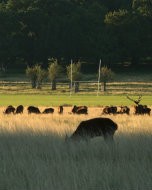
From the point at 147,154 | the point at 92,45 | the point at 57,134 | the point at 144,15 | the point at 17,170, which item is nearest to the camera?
the point at 17,170

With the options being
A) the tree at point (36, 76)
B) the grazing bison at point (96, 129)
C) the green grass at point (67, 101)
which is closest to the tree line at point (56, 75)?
the tree at point (36, 76)

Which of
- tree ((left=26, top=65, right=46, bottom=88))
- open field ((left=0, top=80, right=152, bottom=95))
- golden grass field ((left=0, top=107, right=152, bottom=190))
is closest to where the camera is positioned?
golden grass field ((left=0, top=107, right=152, bottom=190))

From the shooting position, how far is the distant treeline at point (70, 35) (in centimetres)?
9750

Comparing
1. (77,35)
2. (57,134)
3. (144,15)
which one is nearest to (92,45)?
(77,35)

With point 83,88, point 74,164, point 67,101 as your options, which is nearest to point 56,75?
point 83,88

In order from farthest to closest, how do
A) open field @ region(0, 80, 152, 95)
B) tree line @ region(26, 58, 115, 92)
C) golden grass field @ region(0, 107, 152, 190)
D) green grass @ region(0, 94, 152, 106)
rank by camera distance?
tree line @ region(26, 58, 115, 92) < open field @ region(0, 80, 152, 95) < green grass @ region(0, 94, 152, 106) < golden grass field @ region(0, 107, 152, 190)

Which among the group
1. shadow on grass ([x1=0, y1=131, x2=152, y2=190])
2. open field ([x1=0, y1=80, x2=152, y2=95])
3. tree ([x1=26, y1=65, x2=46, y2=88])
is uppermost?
shadow on grass ([x1=0, y1=131, x2=152, y2=190])

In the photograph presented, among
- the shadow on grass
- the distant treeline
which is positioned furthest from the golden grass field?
the distant treeline

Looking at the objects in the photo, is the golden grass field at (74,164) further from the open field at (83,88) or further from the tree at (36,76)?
the tree at (36,76)

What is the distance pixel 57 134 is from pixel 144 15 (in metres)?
90.0

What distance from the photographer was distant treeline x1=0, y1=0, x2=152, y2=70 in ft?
320

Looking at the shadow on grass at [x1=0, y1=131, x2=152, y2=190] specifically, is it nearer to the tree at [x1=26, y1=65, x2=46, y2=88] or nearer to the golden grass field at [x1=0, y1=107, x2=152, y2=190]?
the golden grass field at [x1=0, y1=107, x2=152, y2=190]

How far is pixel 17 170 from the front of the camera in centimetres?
963

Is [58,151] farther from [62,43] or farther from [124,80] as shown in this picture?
[62,43]
